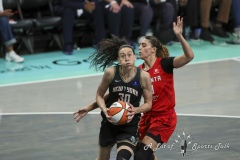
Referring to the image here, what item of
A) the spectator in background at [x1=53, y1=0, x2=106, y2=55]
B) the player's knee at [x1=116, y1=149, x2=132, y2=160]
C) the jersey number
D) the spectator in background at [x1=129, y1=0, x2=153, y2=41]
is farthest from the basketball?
the spectator in background at [x1=129, y1=0, x2=153, y2=41]

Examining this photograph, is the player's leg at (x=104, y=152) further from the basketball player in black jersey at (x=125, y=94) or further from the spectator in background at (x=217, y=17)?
the spectator in background at (x=217, y=17)

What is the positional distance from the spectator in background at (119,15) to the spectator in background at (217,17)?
1820 mm

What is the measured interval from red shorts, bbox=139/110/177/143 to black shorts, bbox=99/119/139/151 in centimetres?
26

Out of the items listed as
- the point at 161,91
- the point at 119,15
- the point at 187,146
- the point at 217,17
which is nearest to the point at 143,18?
the point at 119,15

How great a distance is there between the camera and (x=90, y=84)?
11.0m

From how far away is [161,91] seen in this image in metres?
6.77

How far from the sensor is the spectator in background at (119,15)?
13172 millimetres

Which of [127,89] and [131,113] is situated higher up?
[127,89]

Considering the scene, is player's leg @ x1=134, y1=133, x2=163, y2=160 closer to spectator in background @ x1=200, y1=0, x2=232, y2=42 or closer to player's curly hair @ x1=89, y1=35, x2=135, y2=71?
player's curly hair @ x1=89, y1=35, x2=135, y2=71

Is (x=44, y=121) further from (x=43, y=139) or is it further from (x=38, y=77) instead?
(x=38, y=77)

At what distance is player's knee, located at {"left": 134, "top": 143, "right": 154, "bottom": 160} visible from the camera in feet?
21.0

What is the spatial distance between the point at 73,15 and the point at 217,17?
3.51 metres

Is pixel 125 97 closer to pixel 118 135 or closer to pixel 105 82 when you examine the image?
pixel 105 82

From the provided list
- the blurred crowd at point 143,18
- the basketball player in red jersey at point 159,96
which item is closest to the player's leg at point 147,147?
the basketball player in red jersey at point 159,96
